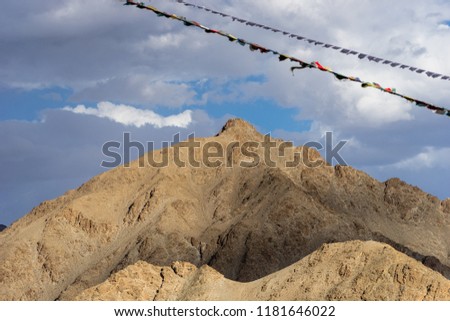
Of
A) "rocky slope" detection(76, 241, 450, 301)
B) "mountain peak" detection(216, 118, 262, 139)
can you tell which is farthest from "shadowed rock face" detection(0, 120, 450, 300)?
"rocky slope" detection(76, 241, 450, 301)

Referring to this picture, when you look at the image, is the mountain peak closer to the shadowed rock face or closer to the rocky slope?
the shadowed rock face

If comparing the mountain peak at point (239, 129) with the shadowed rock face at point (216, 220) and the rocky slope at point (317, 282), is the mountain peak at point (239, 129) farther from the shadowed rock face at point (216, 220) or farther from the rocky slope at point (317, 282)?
the rocky slope at point (317, 282)

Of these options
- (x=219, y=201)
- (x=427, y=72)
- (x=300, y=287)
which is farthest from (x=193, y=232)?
(x=427, y=72)

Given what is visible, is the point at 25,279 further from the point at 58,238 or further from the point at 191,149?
the point at 191,149

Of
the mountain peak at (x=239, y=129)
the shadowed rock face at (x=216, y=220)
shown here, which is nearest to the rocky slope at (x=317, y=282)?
the shadowed rock face at (x=216, y=220)

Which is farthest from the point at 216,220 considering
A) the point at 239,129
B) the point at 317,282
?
the point at 317,282

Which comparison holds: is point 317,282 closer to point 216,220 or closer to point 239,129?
point 216,220

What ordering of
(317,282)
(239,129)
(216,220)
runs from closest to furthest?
1. (317,282)
2. (216,220)
3. (239,129)
